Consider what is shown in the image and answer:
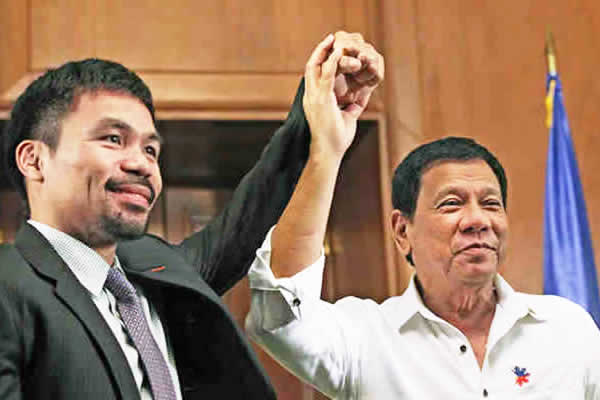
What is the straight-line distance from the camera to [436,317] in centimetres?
177

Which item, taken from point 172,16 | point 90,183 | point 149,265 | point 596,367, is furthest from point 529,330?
point 172,16

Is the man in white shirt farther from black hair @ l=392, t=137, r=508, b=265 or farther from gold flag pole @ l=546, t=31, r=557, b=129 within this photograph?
gold flag pole @ l=546, t=31, r=557, b=129

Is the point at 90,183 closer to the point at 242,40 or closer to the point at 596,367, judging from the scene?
the point at 596,367

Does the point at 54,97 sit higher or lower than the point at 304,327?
higher

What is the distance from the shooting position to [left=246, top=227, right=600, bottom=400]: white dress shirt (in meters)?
1.64

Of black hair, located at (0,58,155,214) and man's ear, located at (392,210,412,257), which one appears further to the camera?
man's ear, located at (392,210,412,257)

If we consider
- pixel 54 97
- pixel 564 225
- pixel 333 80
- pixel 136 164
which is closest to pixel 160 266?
pixel 136 164

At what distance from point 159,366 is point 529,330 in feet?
2.55

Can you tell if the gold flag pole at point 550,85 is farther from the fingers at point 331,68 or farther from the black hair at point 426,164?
the fingers at point 331,68

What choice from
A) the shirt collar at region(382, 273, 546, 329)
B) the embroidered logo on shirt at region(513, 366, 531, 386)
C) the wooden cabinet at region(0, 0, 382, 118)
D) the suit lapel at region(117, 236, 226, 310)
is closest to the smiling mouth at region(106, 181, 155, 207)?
the suit lapel at region(117, 236, 226, 310)

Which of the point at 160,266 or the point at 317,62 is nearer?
the point at 160,266

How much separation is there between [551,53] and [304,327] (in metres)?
1.32

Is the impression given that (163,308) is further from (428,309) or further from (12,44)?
(12,44)

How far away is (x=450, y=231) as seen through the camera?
179cm
